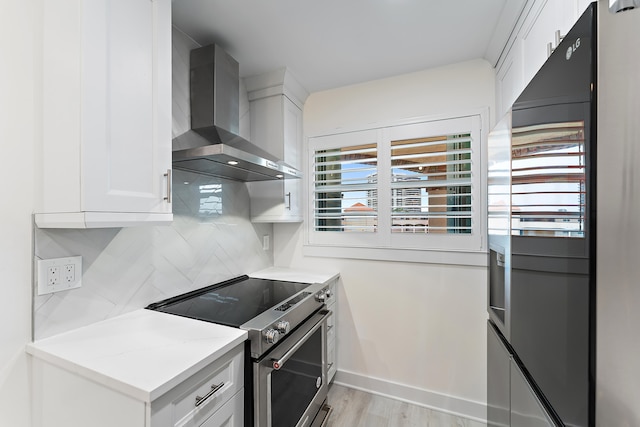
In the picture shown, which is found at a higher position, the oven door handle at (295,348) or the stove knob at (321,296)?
the stove knob at (321,296)

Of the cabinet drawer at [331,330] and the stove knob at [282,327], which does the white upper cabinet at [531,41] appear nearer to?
the stove knob at [282,327]

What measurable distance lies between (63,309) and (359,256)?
1798 millimetres

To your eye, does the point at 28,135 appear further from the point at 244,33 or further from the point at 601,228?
the point at 601,228

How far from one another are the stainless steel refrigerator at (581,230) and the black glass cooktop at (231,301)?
110 centimetres

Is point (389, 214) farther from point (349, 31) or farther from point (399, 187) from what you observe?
point (349, 31)

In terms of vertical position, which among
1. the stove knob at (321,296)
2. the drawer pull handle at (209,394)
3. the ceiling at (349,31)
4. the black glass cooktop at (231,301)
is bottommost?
the drawer pull handle at (209,394)

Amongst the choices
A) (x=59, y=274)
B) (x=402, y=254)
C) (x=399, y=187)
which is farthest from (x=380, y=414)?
(x=59, y=274)

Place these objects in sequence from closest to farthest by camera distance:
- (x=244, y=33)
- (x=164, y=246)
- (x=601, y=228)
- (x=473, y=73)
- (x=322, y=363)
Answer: (x=601, y=228) → (x=164, y=246) → (x=244, y=33) → (x=322, y=363) → (x=473, y=73)

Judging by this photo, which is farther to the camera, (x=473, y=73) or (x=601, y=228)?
(x=473, y=73)

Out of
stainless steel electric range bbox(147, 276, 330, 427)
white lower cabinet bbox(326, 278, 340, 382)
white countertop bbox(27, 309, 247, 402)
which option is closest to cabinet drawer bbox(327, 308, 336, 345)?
white lower cabinet bbox(326, 278, 340, 382)

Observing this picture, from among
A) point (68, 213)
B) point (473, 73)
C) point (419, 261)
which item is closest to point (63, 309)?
point (68, 213)

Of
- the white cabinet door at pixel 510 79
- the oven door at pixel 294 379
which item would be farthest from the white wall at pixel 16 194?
the white cabinet door at pixel 510 79

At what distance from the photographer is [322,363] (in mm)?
1791

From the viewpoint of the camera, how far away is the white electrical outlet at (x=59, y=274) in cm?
103
